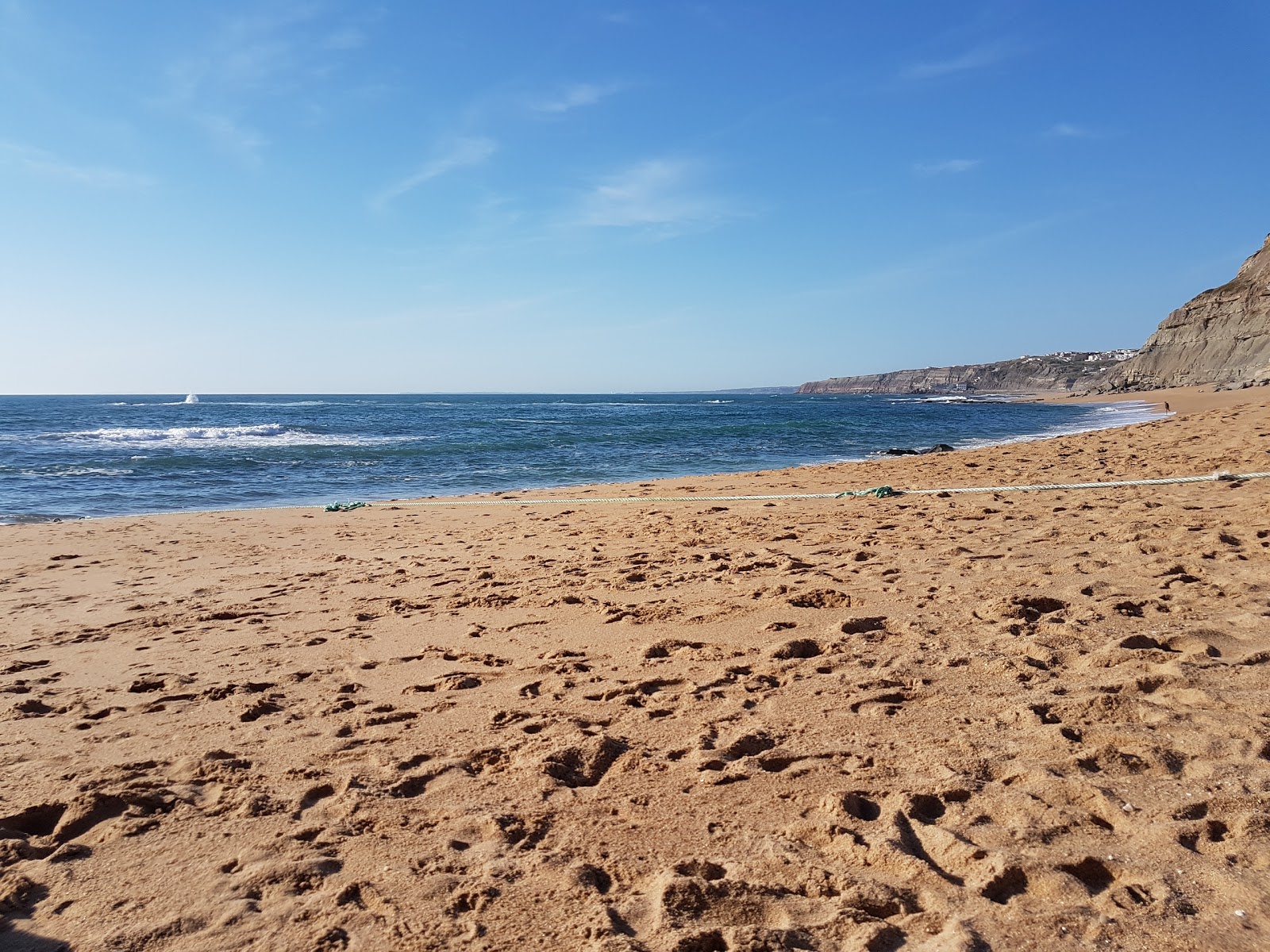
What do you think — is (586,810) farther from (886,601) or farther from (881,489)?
(881,489)

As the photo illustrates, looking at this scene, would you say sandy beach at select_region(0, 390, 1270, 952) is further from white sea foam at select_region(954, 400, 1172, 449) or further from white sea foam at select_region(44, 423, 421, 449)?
white sea foam at select_region(44, 423, 421, 449)

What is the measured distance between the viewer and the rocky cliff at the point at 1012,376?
81.8m

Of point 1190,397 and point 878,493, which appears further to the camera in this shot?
point 1190,397

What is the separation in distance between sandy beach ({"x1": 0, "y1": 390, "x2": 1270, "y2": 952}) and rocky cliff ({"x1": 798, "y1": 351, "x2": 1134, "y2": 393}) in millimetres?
77952

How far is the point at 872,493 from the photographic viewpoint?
28.9ft

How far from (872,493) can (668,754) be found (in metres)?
6.63

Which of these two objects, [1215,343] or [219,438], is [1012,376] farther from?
[219,438]

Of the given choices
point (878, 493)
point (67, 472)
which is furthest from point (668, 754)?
point (67, 472)

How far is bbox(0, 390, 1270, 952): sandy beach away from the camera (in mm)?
1937

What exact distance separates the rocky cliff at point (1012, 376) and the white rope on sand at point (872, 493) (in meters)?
72.7

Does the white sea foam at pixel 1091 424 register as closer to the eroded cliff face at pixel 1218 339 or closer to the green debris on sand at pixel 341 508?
the eroded cliff face at pixel 1218 339

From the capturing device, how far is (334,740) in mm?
2990

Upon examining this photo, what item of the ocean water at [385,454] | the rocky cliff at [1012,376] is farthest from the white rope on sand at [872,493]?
the rocky cliff at [1012,376]

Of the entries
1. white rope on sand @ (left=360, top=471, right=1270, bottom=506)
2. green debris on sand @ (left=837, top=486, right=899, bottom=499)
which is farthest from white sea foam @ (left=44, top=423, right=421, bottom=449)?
green debris on sand @ (left=837, top=486, right=899, bottom=499)
